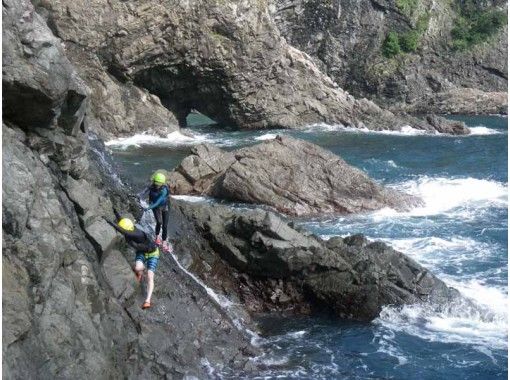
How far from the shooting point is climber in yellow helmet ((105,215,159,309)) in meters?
15.4

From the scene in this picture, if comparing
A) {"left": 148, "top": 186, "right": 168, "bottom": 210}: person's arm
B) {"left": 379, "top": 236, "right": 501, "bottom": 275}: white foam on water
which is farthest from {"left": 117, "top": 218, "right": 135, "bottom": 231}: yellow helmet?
{"left": 379, "top": 236, "right": 501, "bottom": 275}: white foam on water

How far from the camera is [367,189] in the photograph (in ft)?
102

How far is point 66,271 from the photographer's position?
12.3 meters

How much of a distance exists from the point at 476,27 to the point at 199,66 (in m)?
42.6

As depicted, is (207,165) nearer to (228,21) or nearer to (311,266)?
(311,266)

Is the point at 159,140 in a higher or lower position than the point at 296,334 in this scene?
higher

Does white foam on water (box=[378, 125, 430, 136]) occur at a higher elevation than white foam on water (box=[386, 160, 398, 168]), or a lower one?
higher

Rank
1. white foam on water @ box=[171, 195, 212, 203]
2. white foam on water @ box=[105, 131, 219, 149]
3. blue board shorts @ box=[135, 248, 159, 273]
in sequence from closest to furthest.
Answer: blue board shorts @ box=[135, 248, 159, 273] → white foam on water @ box=[171, 195, 212, 203] → white foam on water @ box=[105, 131, 219, 149]

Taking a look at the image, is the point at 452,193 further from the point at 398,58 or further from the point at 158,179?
the point at 398,58

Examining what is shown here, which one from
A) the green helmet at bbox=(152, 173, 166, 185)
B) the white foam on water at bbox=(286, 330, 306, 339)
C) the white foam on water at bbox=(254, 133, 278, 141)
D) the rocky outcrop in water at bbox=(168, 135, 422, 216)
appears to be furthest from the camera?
the white foam on water at bbox=(254, 133, 278, 141)

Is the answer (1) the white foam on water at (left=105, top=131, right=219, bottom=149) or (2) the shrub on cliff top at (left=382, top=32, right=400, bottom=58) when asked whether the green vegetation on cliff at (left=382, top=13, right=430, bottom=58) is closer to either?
(2) the shrub on cliff top at (left=382, top=32, right=400, bottom=58)

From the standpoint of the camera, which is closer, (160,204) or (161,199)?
(161,199)

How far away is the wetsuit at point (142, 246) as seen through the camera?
15.5m

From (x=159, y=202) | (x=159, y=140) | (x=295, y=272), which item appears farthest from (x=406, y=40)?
(x=159, y=202)
